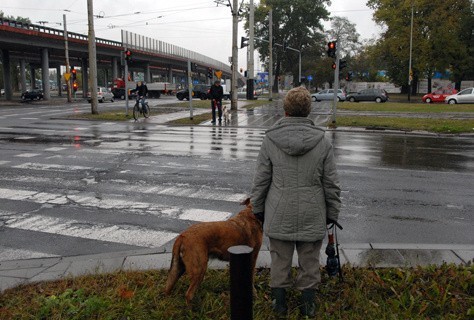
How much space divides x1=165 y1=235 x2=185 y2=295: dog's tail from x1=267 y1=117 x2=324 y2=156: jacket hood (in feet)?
3.64

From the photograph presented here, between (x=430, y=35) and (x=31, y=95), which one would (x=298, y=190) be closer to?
(x=31, y=95)

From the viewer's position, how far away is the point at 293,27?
84500mm

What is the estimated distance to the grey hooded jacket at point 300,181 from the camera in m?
3.47

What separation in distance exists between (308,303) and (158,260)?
6.05 feet

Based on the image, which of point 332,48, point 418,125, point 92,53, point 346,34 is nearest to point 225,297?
point 418,125

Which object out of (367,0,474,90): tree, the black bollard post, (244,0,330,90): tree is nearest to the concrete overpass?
(244,0,330,90): tree

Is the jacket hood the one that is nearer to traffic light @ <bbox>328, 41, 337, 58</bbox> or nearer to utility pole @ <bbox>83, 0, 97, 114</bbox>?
traffic light @ <bbox>328, 41, 337, 58</bbox>

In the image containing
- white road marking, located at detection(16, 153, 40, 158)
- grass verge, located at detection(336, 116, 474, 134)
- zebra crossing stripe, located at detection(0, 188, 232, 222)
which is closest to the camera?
zebra crossing stripe, located at detection(0, 188, 232, 222)

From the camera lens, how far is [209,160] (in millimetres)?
11570

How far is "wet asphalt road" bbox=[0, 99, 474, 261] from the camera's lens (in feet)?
19.5

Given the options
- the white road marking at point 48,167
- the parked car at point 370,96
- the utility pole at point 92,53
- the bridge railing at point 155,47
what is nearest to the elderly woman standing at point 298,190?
the white road marking at point 48,167

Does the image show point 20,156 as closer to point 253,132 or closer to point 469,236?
point 253,132

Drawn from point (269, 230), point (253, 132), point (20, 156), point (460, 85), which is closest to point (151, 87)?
point (460, 85)

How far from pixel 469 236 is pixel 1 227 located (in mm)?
6287
